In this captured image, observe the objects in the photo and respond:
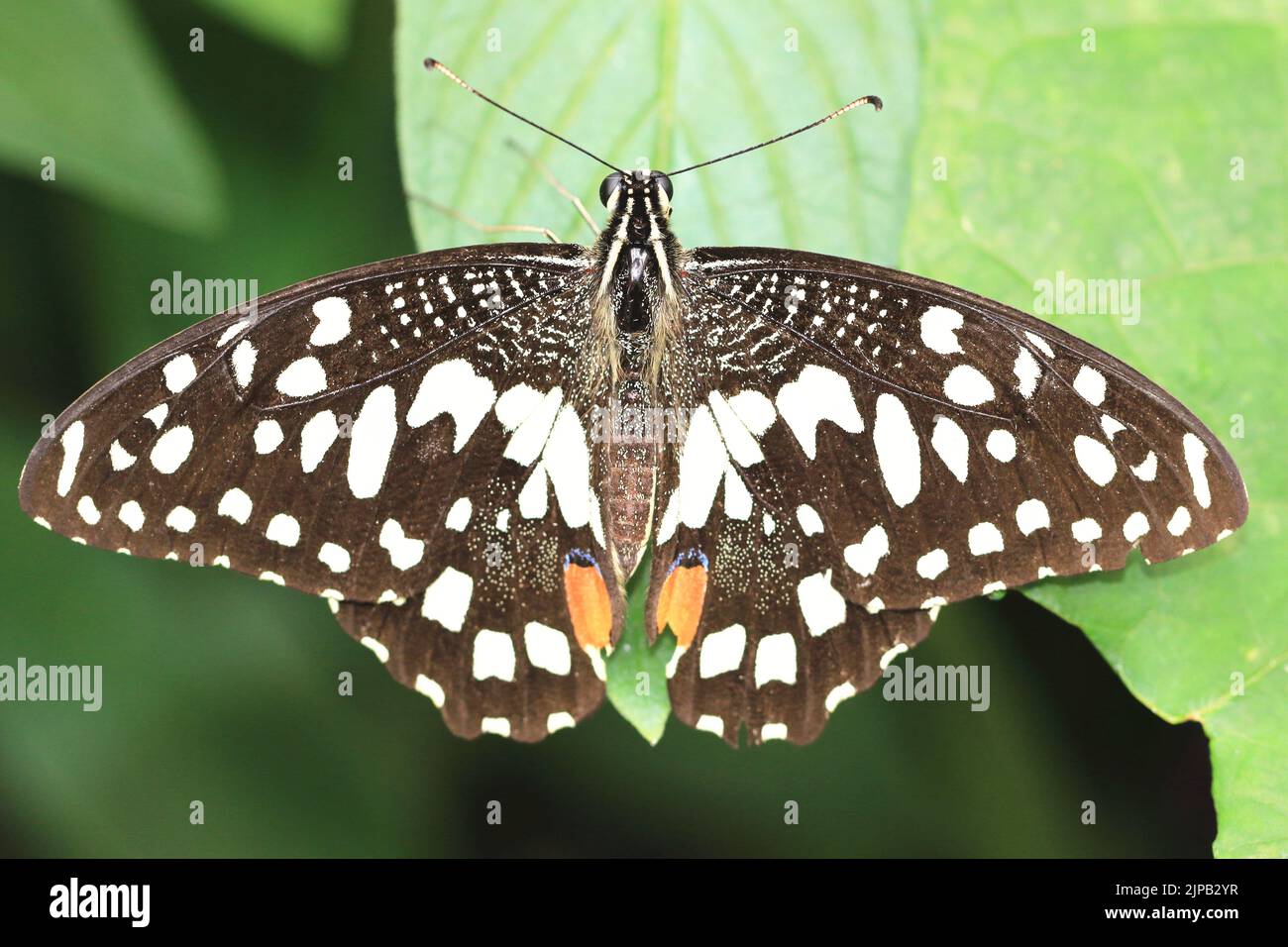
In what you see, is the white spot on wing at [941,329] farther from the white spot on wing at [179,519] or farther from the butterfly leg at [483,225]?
the white spot on wing at [179,519]

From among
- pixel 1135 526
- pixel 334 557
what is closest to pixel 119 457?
pixel 334 557

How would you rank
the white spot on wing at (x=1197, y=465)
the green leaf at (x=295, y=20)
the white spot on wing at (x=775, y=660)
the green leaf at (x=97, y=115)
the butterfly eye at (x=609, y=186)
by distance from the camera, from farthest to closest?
the green leaf at (x=295, y=20) → the green leaf at (x=97, y=115) → the white spot on wing at (x=775, y=660) → the butterfly eye at (x=609, y=186) → the white spot on wing at (x=1197, y=465)

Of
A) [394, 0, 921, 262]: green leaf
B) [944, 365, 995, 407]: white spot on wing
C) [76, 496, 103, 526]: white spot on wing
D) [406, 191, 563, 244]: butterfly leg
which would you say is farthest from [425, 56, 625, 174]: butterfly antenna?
[76, 496, 103, 526]: white spot on wing

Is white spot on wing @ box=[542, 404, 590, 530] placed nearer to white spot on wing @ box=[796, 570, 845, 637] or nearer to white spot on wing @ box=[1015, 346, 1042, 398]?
white spot on wing @ box=[796, 570, 845, 637]

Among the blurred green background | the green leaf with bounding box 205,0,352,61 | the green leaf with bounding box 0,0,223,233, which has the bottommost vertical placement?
the blurred green background

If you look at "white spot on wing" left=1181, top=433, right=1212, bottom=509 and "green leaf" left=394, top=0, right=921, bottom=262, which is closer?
"white spot on wing" left=1181, top=433, right=1212, bottom=509

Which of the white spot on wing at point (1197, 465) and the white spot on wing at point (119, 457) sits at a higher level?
the white spot on wing at point (119, 457)

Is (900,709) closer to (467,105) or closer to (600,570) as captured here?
(600,570)

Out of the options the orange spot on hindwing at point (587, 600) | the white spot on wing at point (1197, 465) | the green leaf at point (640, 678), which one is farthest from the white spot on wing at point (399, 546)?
the white spot on wing at point (1197, 465)
